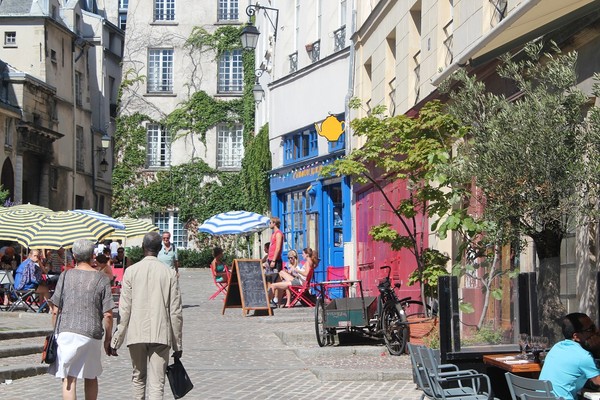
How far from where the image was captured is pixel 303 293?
24406 mm

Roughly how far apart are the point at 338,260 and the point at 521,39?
58.0 feet

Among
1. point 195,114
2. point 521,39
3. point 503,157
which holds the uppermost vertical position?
point 195,114

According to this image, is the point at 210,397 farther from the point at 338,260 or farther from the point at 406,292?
the point at 338,260

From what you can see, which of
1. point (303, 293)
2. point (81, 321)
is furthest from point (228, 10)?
point (81, 321)

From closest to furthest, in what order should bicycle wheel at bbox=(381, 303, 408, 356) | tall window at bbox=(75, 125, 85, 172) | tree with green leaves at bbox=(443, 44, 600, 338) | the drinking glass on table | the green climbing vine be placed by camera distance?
tree with green leaves at bbox=(443, 44, 600, 338) < the drinking glass on table < bicycle wheel at bbox=(381, 303, 408, 356) < the green climbing vine < tall window at bbox=(75, 125, 85, 172)

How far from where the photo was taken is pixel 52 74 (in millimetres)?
50469

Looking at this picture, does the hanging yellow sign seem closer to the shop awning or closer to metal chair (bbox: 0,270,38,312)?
metal chair (bbox: 0,270,38,312)

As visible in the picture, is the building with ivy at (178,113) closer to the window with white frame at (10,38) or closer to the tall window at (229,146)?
the tall window at (229,146)

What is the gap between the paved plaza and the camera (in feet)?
39.5

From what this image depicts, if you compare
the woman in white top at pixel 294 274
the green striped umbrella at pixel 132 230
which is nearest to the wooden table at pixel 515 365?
the woman in white top at pixel 294 274

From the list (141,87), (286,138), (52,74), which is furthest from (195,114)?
(286,138)

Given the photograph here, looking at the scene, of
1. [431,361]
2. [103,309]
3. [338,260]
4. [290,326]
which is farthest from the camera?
[338,260]

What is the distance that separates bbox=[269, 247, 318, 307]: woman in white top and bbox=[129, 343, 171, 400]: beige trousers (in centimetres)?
1377

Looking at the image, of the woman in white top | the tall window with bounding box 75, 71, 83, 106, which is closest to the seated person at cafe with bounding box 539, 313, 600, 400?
the woman in white top
